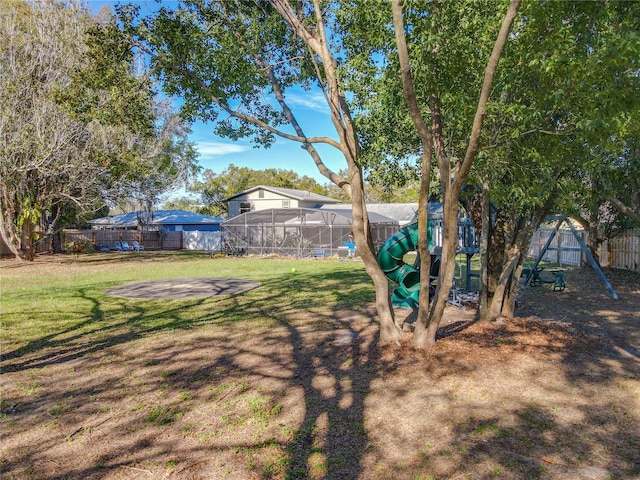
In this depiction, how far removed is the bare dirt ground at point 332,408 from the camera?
11.5ft

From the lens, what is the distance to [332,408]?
4.52 meters

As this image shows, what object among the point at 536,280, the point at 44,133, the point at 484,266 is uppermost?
the point at 44,133

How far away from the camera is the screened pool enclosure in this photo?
90.2ft

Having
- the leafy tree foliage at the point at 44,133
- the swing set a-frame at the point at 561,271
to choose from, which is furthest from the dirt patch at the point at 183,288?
the swing set a-frame at the point at 561,271

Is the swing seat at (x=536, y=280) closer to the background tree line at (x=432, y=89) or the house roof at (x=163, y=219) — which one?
the background tree line at (x=432, y=89)

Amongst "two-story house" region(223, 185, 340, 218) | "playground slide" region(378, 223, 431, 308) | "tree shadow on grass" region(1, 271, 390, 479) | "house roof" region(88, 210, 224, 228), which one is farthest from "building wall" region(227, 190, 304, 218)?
"tree shadow on grass" region(1, 271, 390, 479)

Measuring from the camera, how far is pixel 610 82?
4.47 metres

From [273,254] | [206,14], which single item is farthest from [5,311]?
[273,254]

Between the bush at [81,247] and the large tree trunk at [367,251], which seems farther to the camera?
the bush at [81,247]

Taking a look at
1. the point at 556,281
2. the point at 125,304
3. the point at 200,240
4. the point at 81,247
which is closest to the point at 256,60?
the point at 125,304

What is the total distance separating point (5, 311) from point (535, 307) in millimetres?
11942

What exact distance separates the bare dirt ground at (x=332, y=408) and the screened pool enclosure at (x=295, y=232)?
2003 centimetres

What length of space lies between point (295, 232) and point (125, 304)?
1811 centimetres

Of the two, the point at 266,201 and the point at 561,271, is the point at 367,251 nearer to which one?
the point at 561,271
